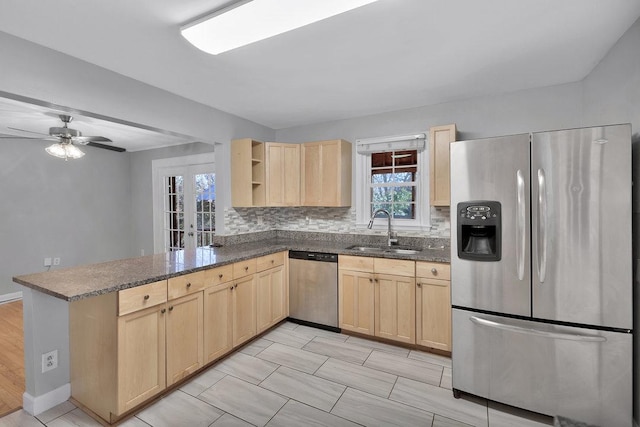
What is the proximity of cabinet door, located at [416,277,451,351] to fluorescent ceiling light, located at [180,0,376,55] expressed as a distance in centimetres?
221

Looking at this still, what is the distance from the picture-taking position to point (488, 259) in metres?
1.98

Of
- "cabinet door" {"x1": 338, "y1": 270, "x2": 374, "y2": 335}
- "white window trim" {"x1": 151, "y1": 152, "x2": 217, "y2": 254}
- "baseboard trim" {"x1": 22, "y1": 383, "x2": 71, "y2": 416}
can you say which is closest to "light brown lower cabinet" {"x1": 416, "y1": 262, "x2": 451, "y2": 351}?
"cabinet door" {"x1": 338, "y1": 270, "x2": 374, "y2": 335}

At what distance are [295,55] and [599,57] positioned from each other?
7.35 ft

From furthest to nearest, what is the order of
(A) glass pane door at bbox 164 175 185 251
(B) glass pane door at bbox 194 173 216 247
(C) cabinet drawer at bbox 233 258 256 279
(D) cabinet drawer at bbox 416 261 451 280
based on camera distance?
(A) glass pane door at bbox 164 175 185 251
(B) glass pane door at bbox 194 173 216 247
(C) cabinet drawer at bbox 233 258 256 279
(D) cabinet drawer at bbox 416 261 451 280

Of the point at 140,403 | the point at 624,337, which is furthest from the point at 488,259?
→ the point at 140,403

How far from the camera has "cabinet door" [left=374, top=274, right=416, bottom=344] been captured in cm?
276

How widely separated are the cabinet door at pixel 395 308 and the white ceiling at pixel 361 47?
1.82 m

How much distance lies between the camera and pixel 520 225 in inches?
74.0

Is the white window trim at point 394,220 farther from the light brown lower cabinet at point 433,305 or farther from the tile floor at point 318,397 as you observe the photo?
the tile floor at point 318,397

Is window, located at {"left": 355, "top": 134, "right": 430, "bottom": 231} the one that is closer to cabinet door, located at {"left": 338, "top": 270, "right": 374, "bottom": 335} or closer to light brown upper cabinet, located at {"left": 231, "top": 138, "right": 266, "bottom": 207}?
cabinet door, located at {"left": 338, "top": 270, "right": 374, "bottom": 335}

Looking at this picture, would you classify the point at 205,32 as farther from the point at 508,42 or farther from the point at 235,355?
the point at 235,355

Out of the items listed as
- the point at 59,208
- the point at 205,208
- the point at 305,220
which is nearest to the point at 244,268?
the point at 305,220

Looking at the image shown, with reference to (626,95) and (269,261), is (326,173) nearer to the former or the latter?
(269,261)

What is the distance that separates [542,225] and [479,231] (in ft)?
1.17
